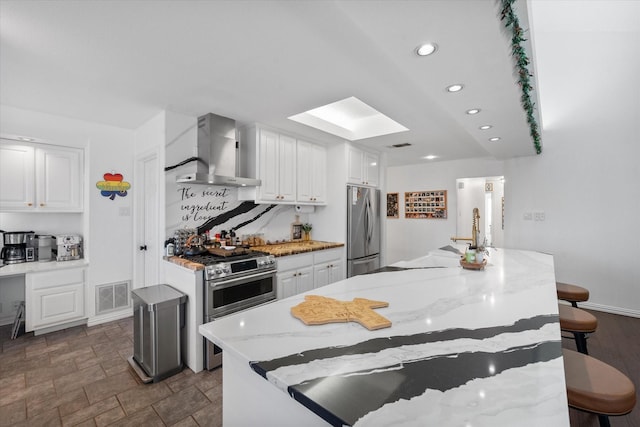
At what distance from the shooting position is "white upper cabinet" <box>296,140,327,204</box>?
12.6 feet

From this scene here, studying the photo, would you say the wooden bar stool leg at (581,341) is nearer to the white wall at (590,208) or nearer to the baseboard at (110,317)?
the white wall at (590,208)

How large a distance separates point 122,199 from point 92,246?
63 cm

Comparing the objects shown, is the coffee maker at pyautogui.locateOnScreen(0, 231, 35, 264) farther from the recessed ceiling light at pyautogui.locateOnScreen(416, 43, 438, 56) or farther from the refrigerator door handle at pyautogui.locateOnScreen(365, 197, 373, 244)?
the recessed ceiling light at pyautogui.locateOnScreen(416, 43, 438, 56)

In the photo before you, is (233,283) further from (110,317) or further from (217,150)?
(110,317)

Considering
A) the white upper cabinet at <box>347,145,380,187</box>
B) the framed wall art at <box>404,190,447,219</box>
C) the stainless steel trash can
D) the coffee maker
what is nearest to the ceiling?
the white upper cabinet at <box>347,145,380,187</box>

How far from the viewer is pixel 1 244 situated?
3221mm

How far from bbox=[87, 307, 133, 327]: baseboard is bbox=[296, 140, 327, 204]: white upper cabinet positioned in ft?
8.50

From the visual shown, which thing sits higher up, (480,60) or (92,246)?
(480,60)

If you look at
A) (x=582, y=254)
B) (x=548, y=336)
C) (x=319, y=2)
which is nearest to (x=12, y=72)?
(x=319, y=2)

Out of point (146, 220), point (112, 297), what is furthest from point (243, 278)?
point (112, 297)

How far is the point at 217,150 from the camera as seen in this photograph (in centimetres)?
305

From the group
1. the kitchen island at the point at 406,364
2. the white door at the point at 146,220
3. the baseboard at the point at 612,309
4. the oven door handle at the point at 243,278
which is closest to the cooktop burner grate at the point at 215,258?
the oven door handle at the point at 243,278

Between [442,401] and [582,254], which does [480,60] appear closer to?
[442,401]

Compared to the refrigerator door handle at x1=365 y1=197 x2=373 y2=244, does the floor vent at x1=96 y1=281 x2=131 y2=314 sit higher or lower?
lower
